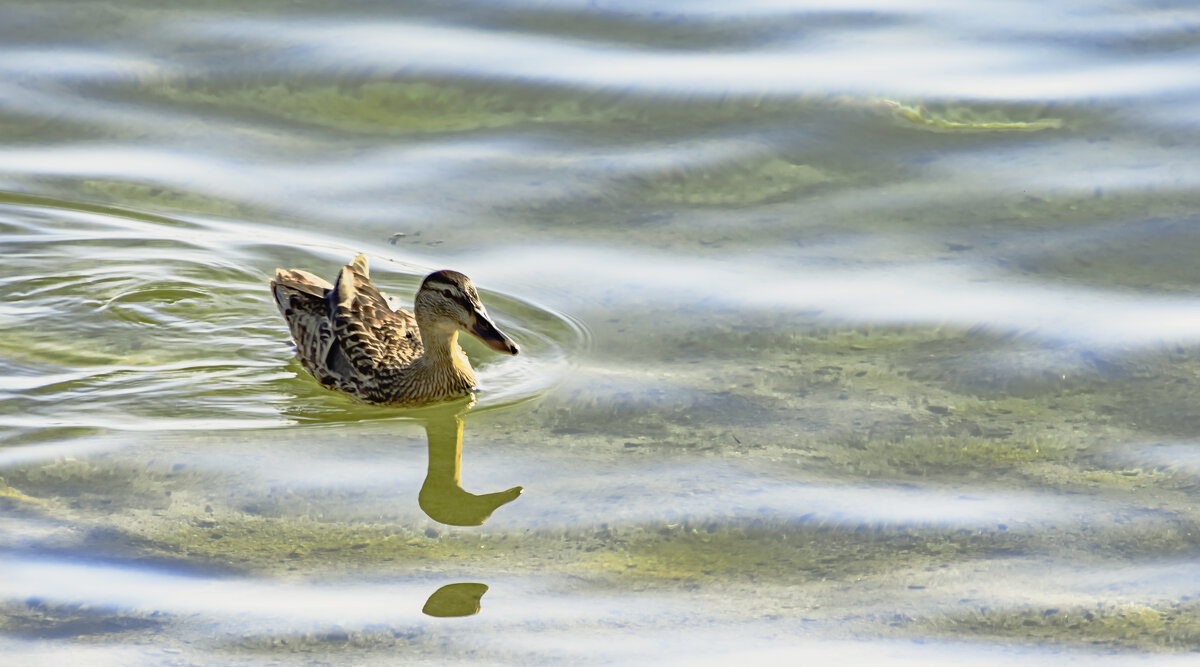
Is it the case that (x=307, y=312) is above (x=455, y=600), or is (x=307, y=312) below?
above

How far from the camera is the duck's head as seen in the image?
7293mm

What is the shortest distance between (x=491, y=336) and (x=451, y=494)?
110cm

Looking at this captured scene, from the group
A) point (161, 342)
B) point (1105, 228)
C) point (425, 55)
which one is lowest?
point (161, 342)

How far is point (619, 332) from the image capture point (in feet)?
25.8

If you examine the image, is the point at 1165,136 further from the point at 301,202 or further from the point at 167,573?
the point at 167,573

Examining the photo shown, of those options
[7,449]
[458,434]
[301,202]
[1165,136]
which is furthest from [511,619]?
[1165,136]

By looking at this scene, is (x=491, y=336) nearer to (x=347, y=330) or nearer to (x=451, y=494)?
(x=347, y=330)

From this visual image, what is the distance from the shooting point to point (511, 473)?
21.7ft

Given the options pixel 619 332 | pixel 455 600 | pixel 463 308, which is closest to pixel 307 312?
pixel 463 308

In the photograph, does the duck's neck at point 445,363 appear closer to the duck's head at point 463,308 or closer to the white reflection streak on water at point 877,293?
the duck's head at point 463,308

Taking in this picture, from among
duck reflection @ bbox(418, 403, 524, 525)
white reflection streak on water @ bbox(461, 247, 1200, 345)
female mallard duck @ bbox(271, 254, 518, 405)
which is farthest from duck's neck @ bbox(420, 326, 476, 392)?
white reflection streak on water @ bbox(461, 247, 1200, 345)

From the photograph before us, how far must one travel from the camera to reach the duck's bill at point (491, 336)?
287 inches

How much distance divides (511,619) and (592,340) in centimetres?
252

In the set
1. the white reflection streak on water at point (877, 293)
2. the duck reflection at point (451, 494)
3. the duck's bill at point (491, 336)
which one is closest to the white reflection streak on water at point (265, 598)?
the duck reflection at point (451, 494)
